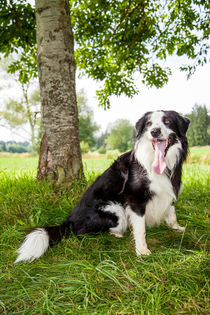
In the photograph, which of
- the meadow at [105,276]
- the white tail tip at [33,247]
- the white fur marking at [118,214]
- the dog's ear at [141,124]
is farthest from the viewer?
the white fur marking at [118,214]

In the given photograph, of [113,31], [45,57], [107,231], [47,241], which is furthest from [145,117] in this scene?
[113,31]

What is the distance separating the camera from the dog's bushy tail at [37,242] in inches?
90.6

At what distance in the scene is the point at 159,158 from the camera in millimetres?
2438

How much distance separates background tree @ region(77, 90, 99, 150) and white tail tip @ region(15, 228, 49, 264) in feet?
91.9

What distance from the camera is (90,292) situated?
170cm

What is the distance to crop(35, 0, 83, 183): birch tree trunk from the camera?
3.83m

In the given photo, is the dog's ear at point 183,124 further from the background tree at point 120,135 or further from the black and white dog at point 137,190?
the background tree at point 120,135

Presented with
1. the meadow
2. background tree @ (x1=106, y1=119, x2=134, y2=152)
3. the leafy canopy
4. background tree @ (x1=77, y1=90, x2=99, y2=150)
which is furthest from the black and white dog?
background tree @ (x1=106, y1=119, x2=134, y2=152)

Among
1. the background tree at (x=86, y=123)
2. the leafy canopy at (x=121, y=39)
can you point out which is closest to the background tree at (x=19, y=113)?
the background tree at (x=86, y=123)

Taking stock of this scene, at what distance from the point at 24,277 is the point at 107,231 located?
3.49ft

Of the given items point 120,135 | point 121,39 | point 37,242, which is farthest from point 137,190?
point 120,135

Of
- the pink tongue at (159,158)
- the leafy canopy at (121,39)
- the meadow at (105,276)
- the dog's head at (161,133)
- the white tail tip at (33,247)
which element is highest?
the leafy canopy at (121,39)

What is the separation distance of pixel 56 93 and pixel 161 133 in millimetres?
2181

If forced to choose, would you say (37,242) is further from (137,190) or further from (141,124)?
(141,124)
